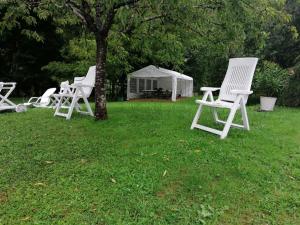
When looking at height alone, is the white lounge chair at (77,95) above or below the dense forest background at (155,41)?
below

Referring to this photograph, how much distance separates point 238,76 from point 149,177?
111 inches

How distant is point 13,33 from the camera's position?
18344 mm

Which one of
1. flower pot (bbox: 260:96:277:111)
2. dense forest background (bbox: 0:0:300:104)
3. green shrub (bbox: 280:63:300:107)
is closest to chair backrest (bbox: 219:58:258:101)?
dense forest background (bbox: 0:0:300:104)

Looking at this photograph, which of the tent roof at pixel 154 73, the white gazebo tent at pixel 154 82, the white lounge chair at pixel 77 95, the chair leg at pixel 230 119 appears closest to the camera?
the chair leg at pixel 230 119

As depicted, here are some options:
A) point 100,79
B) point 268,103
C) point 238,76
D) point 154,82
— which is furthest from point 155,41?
point 154,82

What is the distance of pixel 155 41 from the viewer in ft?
24.5

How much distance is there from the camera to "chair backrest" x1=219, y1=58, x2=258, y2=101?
524 centimetres

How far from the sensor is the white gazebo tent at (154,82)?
18.2 meters

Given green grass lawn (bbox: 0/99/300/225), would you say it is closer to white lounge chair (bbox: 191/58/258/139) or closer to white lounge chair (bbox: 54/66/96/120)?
white lounge chair (bbox: 191/58/258/139)

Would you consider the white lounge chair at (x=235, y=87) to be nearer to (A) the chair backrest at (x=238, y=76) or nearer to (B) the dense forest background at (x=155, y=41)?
(A) the chair backrest at (x=238, y=76)

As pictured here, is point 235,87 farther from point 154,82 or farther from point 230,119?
point 154,82

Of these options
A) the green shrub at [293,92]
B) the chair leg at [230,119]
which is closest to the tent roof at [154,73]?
the green shrub at [293,92]

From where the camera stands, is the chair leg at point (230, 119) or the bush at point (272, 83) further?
the bush at point (272, 83)

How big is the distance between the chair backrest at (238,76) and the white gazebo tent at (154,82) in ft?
40.4
